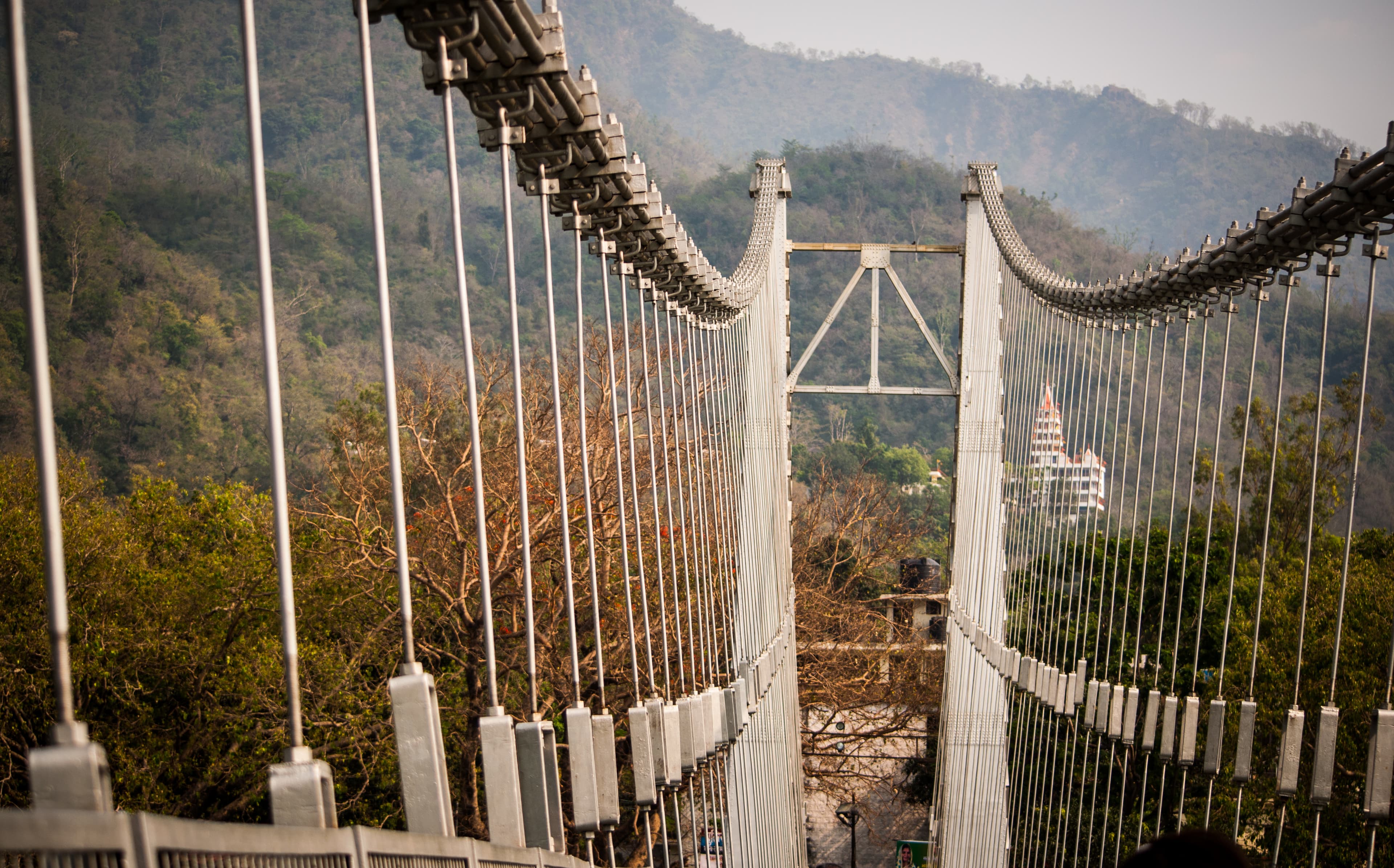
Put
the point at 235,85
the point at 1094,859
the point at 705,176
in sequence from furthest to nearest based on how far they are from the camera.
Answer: the point at 705,176
the point at 235,85
the point at 1094,859

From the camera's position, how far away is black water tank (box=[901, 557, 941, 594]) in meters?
25.5

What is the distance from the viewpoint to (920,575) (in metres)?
26.4

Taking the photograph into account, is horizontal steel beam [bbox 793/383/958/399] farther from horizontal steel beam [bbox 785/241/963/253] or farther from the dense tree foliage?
the dense tree foliage

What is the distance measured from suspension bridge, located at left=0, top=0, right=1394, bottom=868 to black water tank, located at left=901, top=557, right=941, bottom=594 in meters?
8.68

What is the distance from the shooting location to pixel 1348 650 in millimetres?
12219

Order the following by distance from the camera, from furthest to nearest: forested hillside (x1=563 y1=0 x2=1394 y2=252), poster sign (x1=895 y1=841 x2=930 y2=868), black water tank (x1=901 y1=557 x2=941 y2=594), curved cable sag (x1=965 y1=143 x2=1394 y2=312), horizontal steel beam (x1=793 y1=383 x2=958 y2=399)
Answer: forested hillside (x1=563 y1=0 x2=1394 y2=252)
black water tank (x1=901 y1=557 x2=941 y2=594)
poster sign (x1=895 y1=841 x2=930 y2=868)
horizontal steel beam (x1=793 y1=383 x2=958 y2=399)
curved cable sag (x1=965 y1=143 x2=1394 y2=312)


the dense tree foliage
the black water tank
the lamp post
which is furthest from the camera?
the black water tank

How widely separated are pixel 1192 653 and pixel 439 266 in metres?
36.1

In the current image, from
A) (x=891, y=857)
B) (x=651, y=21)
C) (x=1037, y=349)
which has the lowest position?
(x=891, y=857)

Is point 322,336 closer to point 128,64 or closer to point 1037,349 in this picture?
point 128,64

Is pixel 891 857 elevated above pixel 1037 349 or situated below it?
below

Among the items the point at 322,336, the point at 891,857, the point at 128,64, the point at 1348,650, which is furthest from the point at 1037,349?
the point at 128,64

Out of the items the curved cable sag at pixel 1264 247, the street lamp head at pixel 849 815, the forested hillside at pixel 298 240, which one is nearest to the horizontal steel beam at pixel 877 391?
the curved cable sag at pixel 1264 247

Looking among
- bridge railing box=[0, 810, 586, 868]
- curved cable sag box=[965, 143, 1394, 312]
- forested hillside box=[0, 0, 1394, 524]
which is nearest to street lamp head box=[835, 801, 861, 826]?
forested hillside box=[0, 0, 1394, 524]
